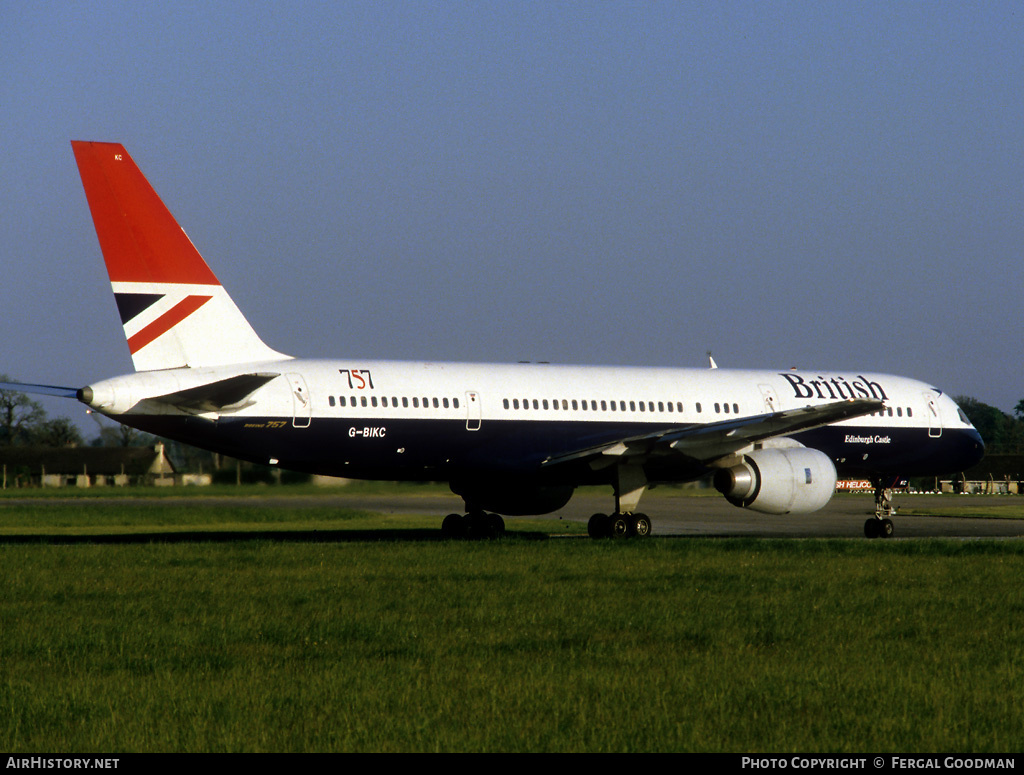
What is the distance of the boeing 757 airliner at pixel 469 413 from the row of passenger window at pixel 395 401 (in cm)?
3

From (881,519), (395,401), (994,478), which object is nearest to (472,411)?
(395,401)

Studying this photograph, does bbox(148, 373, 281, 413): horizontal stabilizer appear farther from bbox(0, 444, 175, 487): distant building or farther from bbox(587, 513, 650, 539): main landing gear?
bbox(0, 444, 175, 487): distant building

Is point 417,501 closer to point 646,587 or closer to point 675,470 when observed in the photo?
point 675,470

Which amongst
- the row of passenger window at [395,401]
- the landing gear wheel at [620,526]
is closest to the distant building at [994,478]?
the landing gear wheel at [620,526]

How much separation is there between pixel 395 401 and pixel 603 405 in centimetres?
512

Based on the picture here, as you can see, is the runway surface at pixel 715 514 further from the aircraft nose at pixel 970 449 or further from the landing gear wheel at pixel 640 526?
the landing gear wheel at pixel 640 526

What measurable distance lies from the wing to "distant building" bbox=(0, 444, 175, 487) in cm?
5276

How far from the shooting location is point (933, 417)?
102 feet

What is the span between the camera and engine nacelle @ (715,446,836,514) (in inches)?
1000

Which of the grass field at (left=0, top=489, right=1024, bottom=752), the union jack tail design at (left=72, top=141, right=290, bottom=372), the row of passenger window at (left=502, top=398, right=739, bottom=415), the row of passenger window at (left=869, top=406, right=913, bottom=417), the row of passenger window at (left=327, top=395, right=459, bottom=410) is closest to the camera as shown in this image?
the grass field at (left=0, top=489, right=1024, bottom=752)

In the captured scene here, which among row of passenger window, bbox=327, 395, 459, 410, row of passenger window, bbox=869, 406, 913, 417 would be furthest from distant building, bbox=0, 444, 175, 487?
row of passenger window, bbox=869, 406, 913, 417

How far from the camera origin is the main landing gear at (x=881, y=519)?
94.2 ft

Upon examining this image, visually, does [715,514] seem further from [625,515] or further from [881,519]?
[625,515]

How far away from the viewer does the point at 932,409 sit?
103ft
